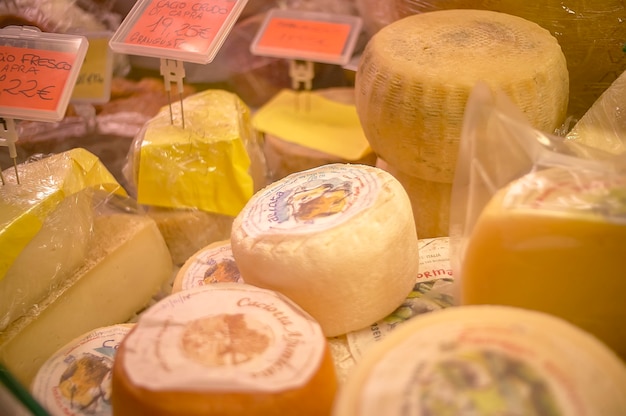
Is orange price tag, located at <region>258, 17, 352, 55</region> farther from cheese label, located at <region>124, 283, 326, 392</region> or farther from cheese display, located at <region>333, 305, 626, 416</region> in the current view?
cheese display, located at <region>333, 305, 626, 416</region>

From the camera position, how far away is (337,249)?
0.99 m

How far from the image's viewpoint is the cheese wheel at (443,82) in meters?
1.29

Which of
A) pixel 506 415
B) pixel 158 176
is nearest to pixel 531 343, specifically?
pixel 506 415

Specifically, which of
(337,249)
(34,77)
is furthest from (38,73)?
(337,249)

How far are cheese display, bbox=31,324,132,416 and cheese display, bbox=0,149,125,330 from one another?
14 centimetres

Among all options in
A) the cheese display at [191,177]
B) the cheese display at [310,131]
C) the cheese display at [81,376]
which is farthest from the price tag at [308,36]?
the cheese display at [81,376]

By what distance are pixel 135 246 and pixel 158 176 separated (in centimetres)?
19

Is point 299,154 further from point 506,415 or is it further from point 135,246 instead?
point 506,415

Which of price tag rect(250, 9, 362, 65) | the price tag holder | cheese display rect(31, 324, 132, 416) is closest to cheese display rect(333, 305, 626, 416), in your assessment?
cheese display rect(31, 324, 132, 416)

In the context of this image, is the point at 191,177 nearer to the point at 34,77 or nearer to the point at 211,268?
the point at 211,268

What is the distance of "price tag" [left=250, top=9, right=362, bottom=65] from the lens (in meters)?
1.81

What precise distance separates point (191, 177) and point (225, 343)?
0.81 m

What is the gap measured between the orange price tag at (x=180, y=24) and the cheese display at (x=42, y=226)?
0.32 m

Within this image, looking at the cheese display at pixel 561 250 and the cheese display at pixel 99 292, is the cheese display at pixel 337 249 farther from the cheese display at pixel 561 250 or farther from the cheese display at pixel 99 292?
the cheese display at pixel 99 292
